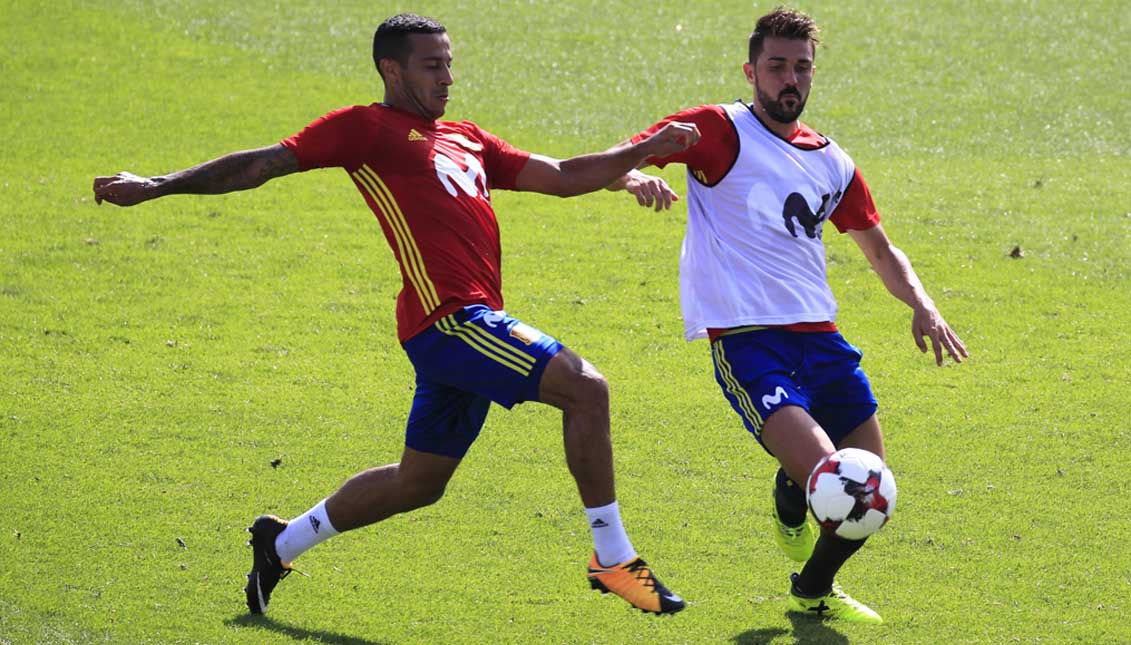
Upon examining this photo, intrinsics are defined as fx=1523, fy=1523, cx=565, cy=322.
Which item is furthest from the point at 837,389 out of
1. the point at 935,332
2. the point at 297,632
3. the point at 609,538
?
the point at 297,632

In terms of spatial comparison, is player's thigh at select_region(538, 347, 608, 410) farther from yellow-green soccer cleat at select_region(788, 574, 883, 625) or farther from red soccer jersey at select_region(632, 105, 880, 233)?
yellow-green soccer cleat at select_region(788, 574, 883, 625)

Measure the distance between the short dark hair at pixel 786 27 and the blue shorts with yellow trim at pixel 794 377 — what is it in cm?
138

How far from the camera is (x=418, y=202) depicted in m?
6.73

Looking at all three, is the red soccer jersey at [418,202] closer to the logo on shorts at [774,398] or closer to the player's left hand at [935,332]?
the logo on shorts at [774,398]

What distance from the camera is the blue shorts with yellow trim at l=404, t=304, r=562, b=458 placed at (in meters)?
6.41

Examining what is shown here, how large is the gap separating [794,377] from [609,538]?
118 cm


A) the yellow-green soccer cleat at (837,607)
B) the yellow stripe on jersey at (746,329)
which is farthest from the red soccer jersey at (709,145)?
the yellow-green soccer cleat at (837,607)

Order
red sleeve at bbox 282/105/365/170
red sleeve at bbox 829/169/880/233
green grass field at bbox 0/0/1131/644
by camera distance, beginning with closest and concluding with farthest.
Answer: red sleeve at bbox 282/105/365/170 → green grass field at bbox 0/0/1131/644 → red sleeve at bbox 829/169/880/233

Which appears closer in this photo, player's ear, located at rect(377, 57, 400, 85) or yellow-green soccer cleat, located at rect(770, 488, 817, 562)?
player's ear, located at rect(377, 57, 400, 85)


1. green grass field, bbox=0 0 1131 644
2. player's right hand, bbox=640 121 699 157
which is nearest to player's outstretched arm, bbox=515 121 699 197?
player's right hand, bbox=640 121 699 157

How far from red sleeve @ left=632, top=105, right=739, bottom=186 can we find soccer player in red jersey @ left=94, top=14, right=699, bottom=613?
0.15 metres

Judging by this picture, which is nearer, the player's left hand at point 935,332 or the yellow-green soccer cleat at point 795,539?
the player's left hand at point 935,332

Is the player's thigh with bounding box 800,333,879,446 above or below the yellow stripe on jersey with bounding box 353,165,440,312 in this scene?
below

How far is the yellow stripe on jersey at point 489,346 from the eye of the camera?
638cm
